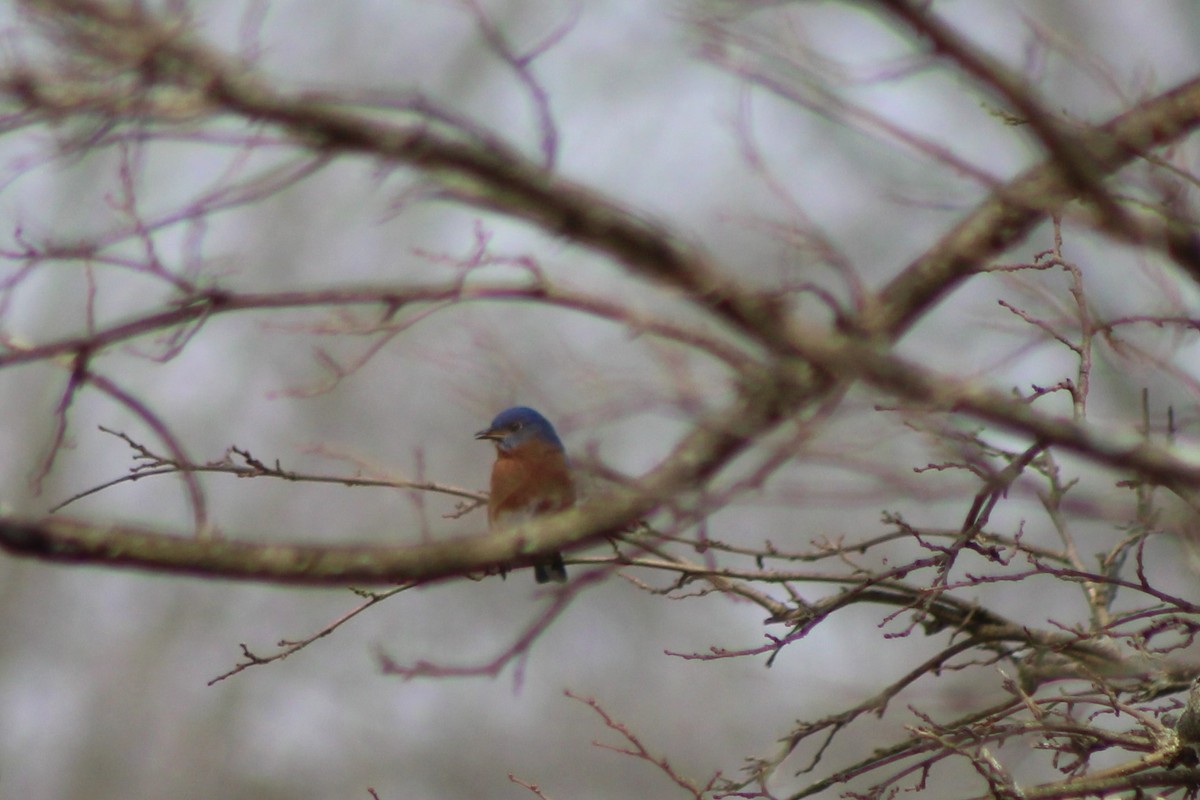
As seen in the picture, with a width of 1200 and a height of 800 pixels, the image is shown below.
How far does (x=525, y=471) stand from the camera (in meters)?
5.81

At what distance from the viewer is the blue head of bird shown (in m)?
6.58

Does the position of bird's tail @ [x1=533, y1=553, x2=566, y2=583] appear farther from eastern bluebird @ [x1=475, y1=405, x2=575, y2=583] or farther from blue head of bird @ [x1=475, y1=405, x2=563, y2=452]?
blue head of bird @ [x1=475, y1=405, x2=563, y2=452]

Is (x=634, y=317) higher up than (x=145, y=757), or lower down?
Result: lower down

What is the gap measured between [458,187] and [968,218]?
3.16ft

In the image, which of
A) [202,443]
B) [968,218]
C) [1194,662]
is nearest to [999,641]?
[1194,662]

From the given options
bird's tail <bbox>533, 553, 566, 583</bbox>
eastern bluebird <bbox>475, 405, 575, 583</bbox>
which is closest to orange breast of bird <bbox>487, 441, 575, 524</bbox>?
eastern bluebird <bbox>475, 405, 575, 583</bbox>

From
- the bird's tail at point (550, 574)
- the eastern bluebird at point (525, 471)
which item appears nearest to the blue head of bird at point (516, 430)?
the eastern bluebird at point (525, 471)

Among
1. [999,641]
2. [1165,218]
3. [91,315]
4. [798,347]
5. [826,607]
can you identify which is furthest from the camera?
[999,641]

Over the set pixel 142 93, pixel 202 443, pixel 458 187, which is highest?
pixel 202 443

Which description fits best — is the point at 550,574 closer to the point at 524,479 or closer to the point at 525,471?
the point at 525,471

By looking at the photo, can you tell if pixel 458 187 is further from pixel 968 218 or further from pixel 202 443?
pixel 202 443

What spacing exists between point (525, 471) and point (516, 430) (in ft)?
2.86

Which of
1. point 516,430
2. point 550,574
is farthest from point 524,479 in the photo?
point 516,430

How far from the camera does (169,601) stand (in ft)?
56.2
